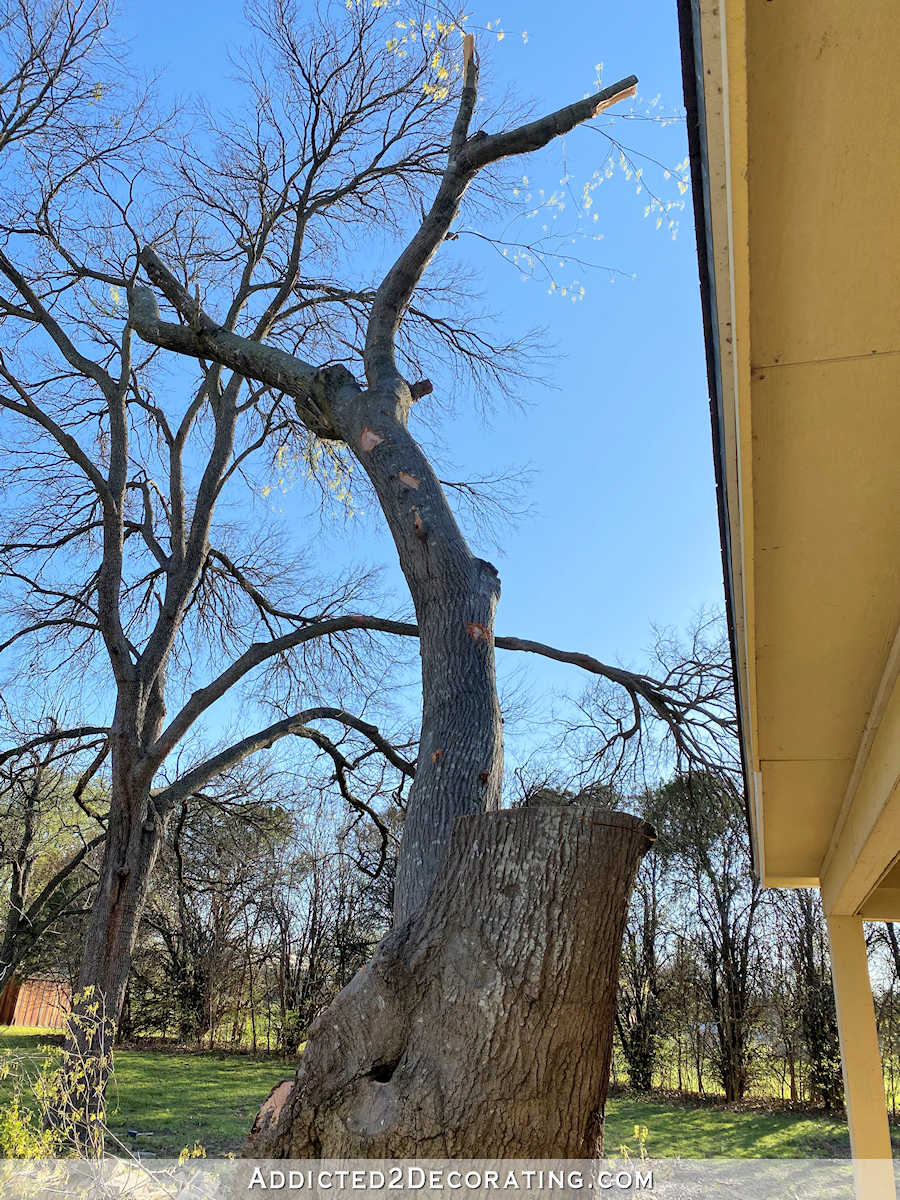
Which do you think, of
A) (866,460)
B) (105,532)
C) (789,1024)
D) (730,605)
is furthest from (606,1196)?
(105,532)

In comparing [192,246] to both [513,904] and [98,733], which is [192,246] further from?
[513,904]

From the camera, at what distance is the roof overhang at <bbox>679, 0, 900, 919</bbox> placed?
84cm

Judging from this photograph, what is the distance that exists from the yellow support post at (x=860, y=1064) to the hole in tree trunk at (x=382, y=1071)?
8.93 ft

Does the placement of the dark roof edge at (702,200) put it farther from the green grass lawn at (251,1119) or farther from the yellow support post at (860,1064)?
the green grass lawn at (251,1119)

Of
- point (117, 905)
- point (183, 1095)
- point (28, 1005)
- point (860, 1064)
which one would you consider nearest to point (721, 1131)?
point (860, 1064)

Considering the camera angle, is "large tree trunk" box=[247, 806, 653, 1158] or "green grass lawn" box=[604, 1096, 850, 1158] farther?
"green grass lawn" box=[604, 1096, 850, 1158]

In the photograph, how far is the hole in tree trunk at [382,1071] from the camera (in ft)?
5.81

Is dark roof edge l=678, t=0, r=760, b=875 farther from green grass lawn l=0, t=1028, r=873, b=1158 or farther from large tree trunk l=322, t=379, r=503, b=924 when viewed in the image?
green grass lawn l=0, t=1028, r=873, b=1158

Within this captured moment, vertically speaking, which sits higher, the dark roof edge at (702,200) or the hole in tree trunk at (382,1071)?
the dark roof edge at (702,200)

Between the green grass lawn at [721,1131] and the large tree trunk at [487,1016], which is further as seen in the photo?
the green grass lawn at [721,1131]

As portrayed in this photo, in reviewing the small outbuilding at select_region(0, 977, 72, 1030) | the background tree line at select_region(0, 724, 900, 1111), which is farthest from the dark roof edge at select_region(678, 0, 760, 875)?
the small outbuilding at select_region(0, 977, 72, 1030)

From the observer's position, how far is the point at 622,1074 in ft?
32.2

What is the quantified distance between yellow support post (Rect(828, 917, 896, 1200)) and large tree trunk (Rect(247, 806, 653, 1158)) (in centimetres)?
247

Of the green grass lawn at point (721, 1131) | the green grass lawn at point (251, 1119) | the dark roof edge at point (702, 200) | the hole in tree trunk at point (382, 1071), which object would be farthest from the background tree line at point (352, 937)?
the dark roof edge at point (702, 200)
